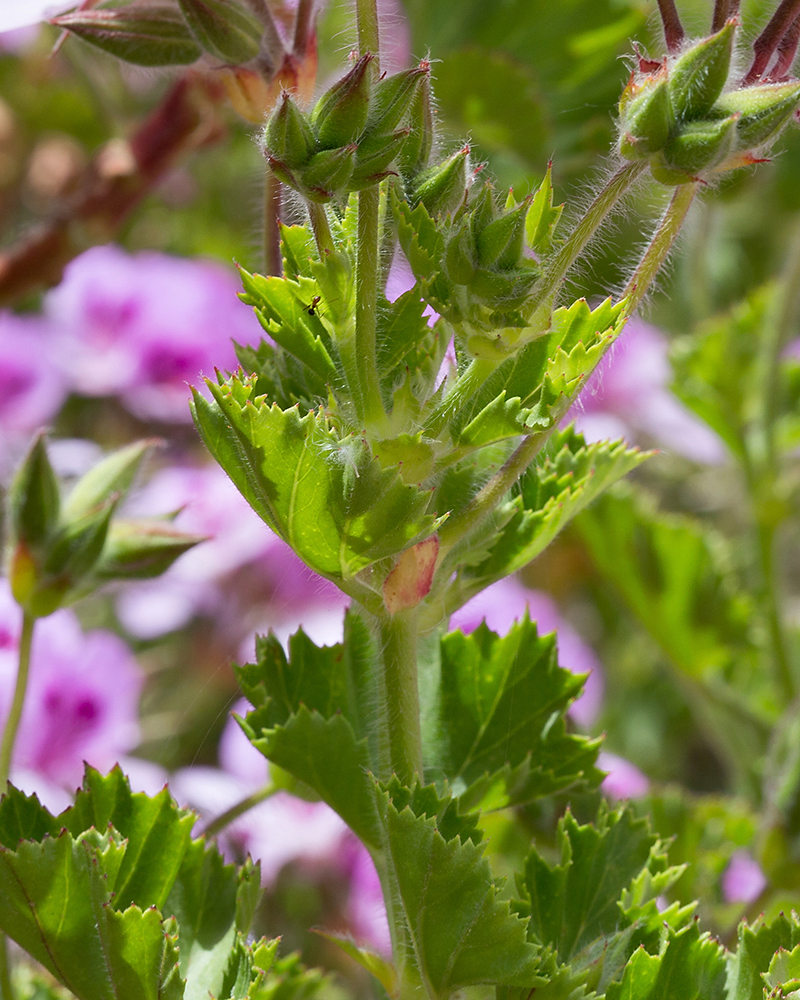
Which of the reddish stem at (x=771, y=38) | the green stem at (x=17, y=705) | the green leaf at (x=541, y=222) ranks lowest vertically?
the green stem at (x=17, y=705)

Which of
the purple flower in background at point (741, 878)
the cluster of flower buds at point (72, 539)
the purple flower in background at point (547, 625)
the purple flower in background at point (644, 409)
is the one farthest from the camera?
the purple flower in background at point (644, 409)

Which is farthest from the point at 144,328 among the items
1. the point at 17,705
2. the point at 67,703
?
the point at 17,705

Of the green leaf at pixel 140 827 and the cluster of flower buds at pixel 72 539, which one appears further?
the cluster of flower buds at pixel 72 539

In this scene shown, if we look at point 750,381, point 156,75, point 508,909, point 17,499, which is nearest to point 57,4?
point 156,75

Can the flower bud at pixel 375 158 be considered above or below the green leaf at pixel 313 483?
above

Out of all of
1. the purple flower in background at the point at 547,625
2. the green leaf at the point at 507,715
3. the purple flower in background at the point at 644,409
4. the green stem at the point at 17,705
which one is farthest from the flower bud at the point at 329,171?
the purple flower in background at the point at 644,409

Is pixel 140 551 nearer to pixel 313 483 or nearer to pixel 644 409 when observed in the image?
pixel 313 483

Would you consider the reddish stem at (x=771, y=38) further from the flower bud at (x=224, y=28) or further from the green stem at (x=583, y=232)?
the flower bud at (x=224, y=28)
